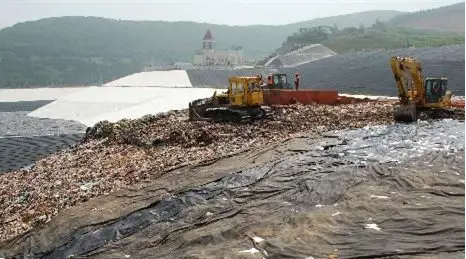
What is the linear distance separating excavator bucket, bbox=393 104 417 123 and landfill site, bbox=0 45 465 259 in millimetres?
118

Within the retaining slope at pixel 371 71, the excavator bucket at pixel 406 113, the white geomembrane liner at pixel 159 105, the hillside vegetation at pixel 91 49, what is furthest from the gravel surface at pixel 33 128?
the hillside vegetation at pixel 91 49

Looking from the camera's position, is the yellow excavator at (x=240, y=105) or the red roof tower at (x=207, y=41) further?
the red roof tower at (x=207, y=41)

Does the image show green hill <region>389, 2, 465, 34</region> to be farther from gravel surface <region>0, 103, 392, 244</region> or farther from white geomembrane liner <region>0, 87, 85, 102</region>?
gravel surface <region>0, 103, 392, 244</region>

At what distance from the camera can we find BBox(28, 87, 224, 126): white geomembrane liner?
33844 millimetres

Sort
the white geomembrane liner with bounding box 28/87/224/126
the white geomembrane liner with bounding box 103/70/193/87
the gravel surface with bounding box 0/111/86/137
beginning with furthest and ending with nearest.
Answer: the white geomembrane liner with bounding box 103/70/193/87, the white geomembrane liner with bounding box 28/87/224/126, the gravel surface with bounding box 0/111/86/137

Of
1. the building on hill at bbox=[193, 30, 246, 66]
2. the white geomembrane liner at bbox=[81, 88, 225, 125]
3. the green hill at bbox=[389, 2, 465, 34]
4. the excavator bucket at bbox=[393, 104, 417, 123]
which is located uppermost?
the green hill at bbox=[389, 2, 465, 34]

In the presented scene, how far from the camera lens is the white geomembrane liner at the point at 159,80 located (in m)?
48.1

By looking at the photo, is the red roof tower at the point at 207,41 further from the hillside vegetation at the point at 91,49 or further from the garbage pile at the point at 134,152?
the garbage pile at the point at 134,152

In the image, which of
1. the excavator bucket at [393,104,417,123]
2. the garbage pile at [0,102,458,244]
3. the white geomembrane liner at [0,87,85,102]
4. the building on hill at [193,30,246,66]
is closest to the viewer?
the garbage pile at [0,102,458,244]

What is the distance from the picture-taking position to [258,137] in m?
14.8

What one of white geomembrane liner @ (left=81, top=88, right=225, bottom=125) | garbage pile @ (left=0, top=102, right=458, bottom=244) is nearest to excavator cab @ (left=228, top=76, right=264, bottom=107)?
garbage pile @ (left=0, top=102, right=458, bottom=244)

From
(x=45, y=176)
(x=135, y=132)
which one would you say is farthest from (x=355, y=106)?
(x=45, y=176)

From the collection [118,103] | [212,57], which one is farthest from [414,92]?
[212,57]

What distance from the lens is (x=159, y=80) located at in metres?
50.6
